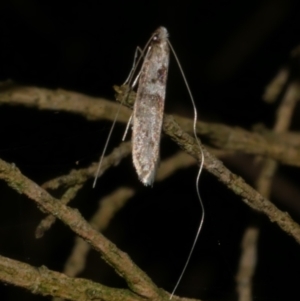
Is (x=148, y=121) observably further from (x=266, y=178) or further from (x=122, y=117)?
(x=266, y=178)

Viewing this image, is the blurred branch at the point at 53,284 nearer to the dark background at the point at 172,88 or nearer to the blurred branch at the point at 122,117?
the blurred branch at the point at 122,117

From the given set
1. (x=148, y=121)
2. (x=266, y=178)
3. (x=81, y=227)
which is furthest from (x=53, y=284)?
(x=266, y=178)

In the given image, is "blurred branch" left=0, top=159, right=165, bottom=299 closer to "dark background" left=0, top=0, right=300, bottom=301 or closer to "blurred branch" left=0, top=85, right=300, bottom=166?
"blurred branch" left=0, top=85, right=300, bottom=166

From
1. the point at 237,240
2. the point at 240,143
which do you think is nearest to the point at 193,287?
the point at 237,240

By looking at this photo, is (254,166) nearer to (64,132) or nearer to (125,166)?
(125,166)

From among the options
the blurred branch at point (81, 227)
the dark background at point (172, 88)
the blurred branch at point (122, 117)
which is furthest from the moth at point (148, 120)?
the dark background at point (172, 88)

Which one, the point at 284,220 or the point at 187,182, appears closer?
the point at 284,220
